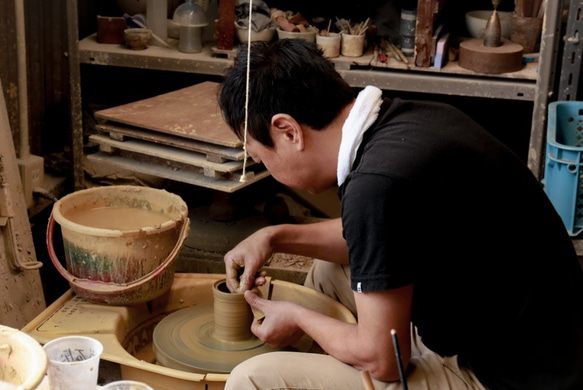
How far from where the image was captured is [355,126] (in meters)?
1.88

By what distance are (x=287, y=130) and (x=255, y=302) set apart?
648 mm

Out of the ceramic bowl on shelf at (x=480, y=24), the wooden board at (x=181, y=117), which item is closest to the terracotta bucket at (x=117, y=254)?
the wooden board at (x=181, y=117)

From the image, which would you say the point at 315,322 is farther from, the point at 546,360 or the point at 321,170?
the point at 546,360

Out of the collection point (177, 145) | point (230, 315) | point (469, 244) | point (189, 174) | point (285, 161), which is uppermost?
point (285, 161)

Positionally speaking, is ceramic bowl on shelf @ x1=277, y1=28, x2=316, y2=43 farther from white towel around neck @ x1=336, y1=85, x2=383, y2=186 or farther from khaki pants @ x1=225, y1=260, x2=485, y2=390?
khaki pants @ x1=225, y1=260, x2=485, y2=390

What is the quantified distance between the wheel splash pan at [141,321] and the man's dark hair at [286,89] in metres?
0.77

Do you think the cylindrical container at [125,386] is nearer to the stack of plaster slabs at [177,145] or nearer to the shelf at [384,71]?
the stack of plaster slabs at [177,145]

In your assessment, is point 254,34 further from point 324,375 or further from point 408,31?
point 324,375

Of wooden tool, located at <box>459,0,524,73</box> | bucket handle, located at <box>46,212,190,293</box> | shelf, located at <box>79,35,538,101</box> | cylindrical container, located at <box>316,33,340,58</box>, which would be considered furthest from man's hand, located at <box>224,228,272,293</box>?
wooden tool, located at <box>459,0,524,73</box>

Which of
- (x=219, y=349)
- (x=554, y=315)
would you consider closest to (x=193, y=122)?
(x=219, y=349)

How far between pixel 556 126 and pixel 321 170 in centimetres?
170

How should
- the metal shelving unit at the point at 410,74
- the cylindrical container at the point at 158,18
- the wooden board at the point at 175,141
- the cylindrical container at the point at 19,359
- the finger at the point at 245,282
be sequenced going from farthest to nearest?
the cylindrical container at the point at 158,18
the metal shelving unit at the point at 410,74
the wooden board at the point at 175,141
the finger at the point at 245,282
the cylindrical container at the point at 19,359

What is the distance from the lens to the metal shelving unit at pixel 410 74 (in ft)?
10.9

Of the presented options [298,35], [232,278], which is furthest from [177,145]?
[298,35]
